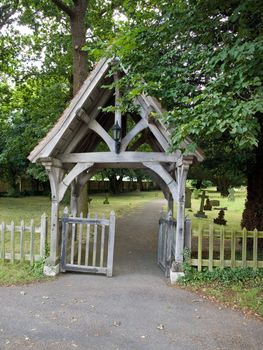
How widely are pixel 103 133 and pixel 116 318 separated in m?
4.37

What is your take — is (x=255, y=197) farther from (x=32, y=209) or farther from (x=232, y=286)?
(x=32, y=209)

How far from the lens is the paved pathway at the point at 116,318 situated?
184 inches

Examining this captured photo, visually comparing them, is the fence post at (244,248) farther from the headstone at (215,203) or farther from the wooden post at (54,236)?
the headstone at (215,203)

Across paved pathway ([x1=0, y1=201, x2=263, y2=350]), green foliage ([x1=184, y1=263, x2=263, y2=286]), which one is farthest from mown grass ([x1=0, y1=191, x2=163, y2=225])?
green foliage ([x1=184, y1=263, x2=263, y2=286])

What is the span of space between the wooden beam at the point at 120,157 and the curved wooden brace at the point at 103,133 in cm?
20

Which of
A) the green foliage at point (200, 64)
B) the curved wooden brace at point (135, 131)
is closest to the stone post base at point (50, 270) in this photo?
the curved wooden brace at point (135, 131)

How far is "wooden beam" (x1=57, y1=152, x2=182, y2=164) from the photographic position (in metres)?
7.83

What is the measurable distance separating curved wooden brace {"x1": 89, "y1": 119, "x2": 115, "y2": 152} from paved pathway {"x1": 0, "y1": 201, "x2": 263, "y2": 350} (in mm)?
3208

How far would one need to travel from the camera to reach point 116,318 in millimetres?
5555

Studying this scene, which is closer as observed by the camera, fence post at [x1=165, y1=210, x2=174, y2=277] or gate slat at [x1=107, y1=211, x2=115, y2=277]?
gate slat at [x1=107, y1=211, x2=115, y2=277]

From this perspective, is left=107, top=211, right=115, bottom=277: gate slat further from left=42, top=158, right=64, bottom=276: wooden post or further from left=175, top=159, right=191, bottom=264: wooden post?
left=175, top=159, right=191, bottom=264: wooden post

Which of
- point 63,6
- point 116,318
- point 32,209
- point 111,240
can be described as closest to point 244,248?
point 111,240

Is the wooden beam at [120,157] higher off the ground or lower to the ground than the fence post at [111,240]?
higher

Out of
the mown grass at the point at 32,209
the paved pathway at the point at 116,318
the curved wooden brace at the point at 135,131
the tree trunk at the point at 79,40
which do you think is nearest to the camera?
the paved pathway at the point at 116,318
